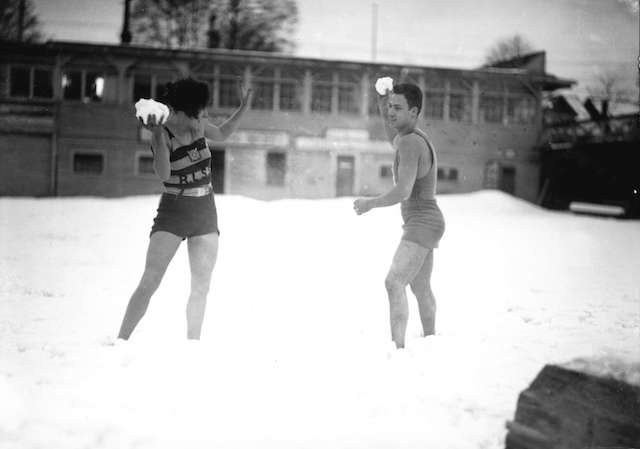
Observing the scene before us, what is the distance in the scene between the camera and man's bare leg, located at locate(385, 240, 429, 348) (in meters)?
3.57

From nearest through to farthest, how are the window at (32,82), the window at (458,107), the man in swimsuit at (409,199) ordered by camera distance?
the man in swimsuit at (409,199) → the window at (32,82) → the window at (458,107)

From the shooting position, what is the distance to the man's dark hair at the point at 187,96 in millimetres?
3486

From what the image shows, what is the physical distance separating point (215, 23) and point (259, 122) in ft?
26.9

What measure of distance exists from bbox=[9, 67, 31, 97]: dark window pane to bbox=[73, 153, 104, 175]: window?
3106mm

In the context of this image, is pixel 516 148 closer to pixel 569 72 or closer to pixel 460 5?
pixel 569 72

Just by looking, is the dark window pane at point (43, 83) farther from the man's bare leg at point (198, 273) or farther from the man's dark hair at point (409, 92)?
the man's dark hair at point (409, 92)

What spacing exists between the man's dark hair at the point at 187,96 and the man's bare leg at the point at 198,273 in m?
0.76

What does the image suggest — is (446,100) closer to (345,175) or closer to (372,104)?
(372,104)

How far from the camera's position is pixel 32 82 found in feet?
72.6

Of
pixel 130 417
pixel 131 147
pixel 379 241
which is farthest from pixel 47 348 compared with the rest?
pixel 131 147

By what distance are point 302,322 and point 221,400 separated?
6.65 feet

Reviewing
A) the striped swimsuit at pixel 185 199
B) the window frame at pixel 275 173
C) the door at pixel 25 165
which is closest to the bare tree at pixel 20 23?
the door at pixel 25 165

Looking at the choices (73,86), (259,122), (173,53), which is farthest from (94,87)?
(259,122)

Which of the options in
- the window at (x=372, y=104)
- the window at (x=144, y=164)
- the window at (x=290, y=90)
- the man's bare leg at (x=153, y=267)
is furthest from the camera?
the window at (x=372, y=104)
